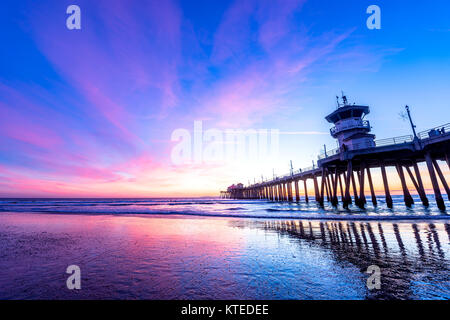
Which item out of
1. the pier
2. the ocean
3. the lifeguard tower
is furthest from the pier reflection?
the lifeguard tower

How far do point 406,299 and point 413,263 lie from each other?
7.91ft

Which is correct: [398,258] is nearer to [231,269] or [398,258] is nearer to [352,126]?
[231,269]

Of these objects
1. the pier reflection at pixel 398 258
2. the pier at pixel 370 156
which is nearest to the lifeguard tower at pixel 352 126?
the pier at pixel 370 156

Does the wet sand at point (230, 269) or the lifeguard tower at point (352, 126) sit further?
the lifeguard tower at point (352, 126)

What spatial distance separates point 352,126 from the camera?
27312 mm

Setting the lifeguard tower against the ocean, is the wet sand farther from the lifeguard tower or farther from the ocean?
the lifeguard tower

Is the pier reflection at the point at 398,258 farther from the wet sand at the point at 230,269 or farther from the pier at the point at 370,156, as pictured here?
the pier at the point at 370,156

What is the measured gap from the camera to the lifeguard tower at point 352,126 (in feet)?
87.2

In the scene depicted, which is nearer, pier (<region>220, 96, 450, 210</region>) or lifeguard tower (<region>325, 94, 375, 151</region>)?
pier (<region>220, 96, 450, 210</region>)

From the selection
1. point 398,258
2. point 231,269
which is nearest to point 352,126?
point 398,258

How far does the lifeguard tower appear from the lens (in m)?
26.6
